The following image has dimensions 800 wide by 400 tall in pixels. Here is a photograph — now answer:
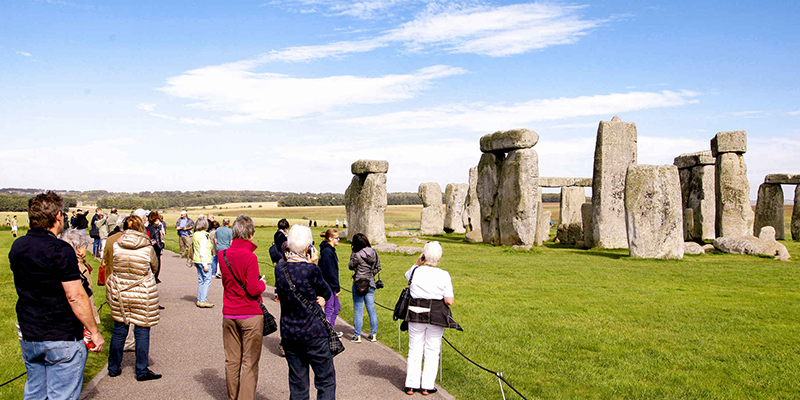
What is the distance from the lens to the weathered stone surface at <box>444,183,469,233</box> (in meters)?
32.2

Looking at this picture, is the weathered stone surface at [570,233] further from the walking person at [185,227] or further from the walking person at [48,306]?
the walking person at [48,306]

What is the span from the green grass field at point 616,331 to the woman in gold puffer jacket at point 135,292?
965 millimetres

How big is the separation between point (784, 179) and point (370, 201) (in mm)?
19744

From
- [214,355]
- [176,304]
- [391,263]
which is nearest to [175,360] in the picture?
[214,355]

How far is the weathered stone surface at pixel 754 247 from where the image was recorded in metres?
17.8

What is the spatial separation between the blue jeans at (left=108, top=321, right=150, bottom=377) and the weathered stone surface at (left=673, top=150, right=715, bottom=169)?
2352 cm

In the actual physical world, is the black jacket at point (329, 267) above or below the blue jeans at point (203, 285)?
above

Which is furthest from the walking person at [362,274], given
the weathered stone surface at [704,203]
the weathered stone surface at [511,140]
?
the weathered stone surface at [704,203]

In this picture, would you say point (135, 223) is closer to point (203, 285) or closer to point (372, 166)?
point (203, 285)

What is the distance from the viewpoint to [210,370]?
265 inches

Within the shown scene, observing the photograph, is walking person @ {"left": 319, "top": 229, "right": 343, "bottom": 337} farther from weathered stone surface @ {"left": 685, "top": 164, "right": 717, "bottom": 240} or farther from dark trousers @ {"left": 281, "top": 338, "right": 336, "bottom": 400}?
weathered stone surface @ {"left": 685, "top": 164, "right": 717, "bottom": 240}

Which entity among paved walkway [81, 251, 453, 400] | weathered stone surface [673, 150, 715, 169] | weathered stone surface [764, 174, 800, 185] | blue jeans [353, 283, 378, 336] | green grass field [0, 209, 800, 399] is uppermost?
weathered stone surface [673, 150, 715, 169]

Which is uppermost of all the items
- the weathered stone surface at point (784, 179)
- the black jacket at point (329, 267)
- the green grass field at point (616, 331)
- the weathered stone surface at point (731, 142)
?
the weathered stone surface at point (731, 142)

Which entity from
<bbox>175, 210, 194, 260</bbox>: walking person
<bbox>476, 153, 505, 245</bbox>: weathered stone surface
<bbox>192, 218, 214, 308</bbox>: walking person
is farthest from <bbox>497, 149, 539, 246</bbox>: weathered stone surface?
<bbox>192, 218, 214, 308</bbox>: walking person
